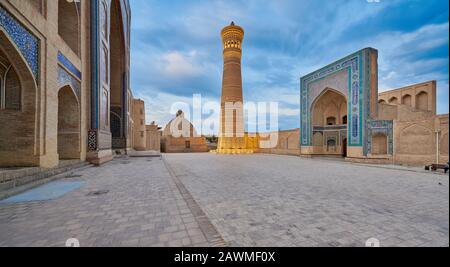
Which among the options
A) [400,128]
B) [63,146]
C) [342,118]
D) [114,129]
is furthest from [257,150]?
[63,146]

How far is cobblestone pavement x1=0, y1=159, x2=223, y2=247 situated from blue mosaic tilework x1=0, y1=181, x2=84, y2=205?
241 millimetres

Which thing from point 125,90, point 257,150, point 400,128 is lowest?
point 257,150

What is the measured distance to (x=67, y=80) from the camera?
6.85 m

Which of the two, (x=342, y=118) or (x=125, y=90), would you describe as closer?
(x=125, y=90)

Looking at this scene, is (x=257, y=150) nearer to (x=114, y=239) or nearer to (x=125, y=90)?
(x=125, y=90)

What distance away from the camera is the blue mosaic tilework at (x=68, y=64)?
20.8 ft

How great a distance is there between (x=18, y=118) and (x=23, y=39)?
1.97 m

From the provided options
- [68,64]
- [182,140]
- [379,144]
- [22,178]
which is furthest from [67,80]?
[182,140]

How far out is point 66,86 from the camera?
23.1 ft

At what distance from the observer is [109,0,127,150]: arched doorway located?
14375mm

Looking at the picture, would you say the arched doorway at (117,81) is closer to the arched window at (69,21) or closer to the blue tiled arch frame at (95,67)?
the blue tiled arch frame at (95,67)

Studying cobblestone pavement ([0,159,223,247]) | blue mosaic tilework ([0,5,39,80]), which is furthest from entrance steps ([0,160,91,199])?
blue mosaic tilework ([0,5,39,80])

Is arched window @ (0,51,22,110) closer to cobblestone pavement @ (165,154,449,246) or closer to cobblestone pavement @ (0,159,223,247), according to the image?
cobblestone pavement @ (0,159,223,247)

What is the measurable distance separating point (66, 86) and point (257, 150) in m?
18.0
